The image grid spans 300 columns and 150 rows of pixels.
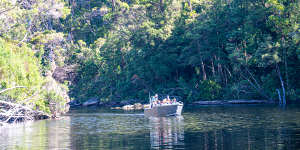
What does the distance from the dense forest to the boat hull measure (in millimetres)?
9538

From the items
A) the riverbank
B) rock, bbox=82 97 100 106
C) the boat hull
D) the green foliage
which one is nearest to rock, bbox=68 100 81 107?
the riverbank

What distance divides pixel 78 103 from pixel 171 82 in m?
16.3

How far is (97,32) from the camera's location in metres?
93.6

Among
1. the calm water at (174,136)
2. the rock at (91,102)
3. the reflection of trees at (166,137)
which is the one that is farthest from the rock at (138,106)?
the reflection of trees at (166,137)

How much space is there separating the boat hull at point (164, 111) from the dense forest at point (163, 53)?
9.54 metres

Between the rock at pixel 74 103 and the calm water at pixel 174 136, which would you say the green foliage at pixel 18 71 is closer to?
the calm water at pixel 174 136

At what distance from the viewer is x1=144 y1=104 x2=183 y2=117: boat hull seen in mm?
44125

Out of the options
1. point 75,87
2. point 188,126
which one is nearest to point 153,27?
point 75,87

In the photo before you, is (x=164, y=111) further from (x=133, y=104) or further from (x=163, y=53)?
(x=163, y=53)

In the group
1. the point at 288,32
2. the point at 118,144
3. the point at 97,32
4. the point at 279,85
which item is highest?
the point at 97,32

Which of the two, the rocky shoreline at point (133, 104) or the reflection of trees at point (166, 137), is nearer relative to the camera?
the reflection of trees at point (166, 137)

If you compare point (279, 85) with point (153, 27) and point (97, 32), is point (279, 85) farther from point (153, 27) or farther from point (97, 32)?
point (97, 32)

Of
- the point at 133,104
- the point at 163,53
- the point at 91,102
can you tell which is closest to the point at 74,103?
the point at 91,102

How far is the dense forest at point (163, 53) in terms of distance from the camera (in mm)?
49916
